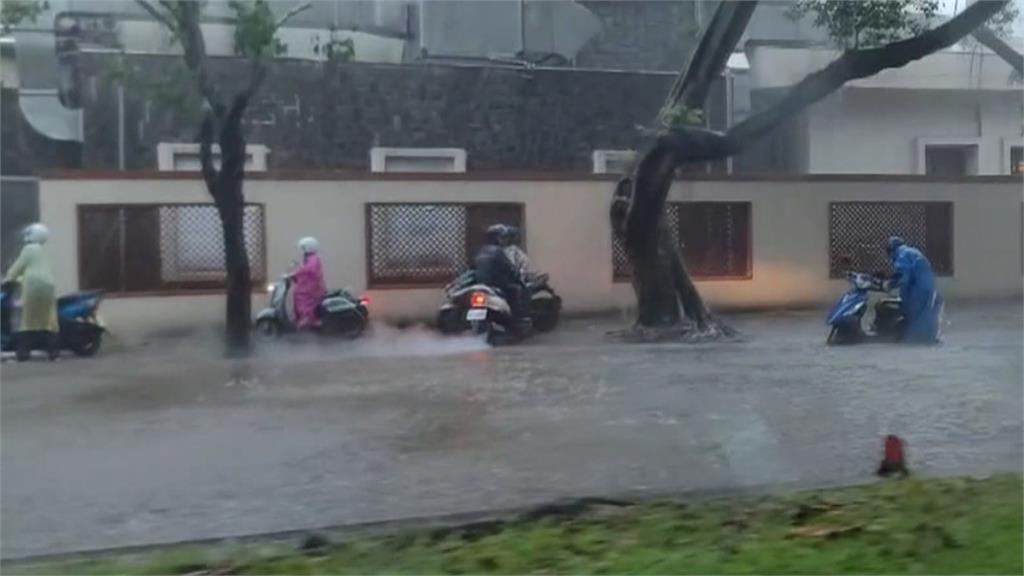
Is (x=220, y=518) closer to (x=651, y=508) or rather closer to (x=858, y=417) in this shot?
(x=651, y=508)

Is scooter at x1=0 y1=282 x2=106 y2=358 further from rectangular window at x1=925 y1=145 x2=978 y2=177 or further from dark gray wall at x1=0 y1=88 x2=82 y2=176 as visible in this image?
rectangular window at x1=925 y1=145 x2=978 y2=177

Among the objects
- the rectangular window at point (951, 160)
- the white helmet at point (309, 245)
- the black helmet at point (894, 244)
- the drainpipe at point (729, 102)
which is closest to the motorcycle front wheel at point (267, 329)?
the white helmet at point (309, 245)

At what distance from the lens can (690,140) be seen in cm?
746

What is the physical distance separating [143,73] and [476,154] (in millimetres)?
1549

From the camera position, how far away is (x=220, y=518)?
236 inches

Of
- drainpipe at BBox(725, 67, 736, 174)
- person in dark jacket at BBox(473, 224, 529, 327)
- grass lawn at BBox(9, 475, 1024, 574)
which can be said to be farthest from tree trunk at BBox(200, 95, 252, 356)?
drainpipe at BBox(725, 67, 736, 174)

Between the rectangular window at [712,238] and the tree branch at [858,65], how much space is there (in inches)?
10.8

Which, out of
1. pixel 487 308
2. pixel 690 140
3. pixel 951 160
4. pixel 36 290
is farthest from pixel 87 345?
pixel 951 160

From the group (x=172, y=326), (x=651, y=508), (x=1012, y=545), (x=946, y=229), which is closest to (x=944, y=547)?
(x=1012, y=545)

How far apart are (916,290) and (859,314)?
12.0 inches

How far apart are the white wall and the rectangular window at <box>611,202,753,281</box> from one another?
17.6 inches

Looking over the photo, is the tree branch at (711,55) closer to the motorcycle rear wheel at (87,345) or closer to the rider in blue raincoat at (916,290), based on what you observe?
the rider in blue raincoat at (916,290)

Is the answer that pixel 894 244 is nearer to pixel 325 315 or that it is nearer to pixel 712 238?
pixel 712 238

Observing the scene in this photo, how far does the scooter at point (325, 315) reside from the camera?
22.7 feet
